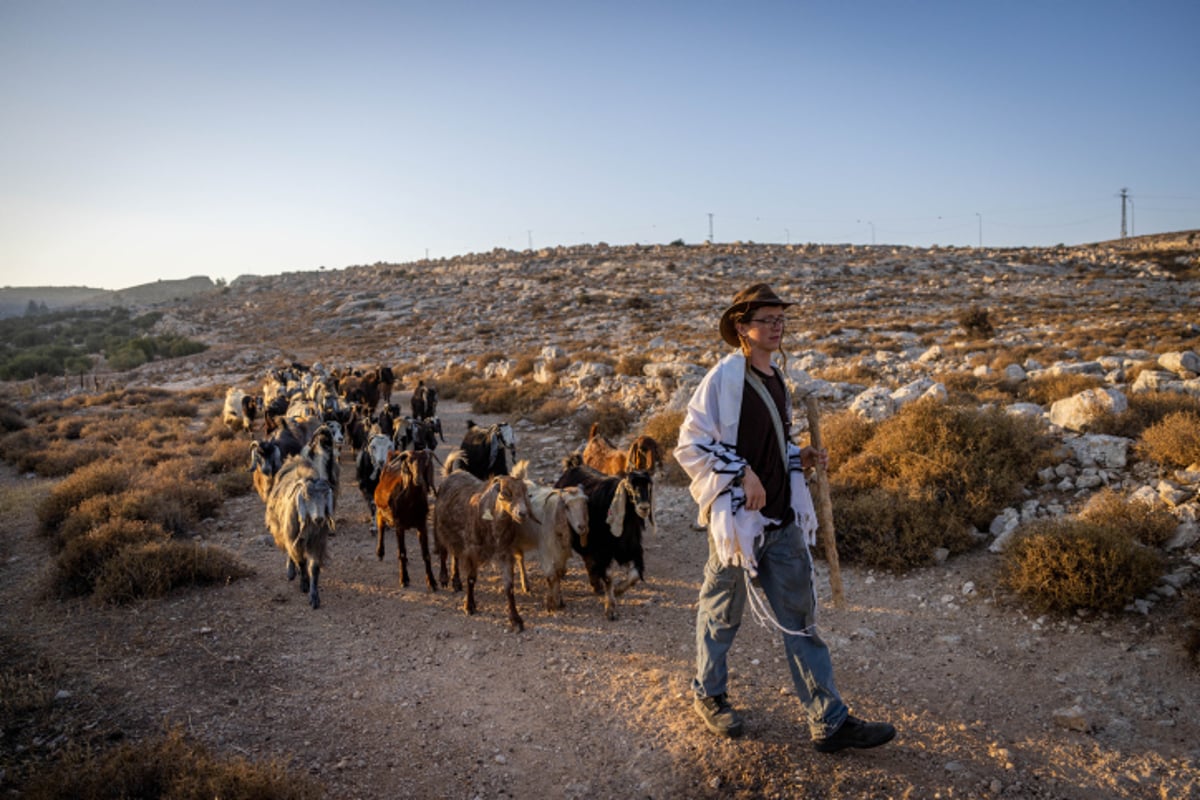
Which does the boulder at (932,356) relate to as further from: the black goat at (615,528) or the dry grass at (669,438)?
the black goat at (615,528)

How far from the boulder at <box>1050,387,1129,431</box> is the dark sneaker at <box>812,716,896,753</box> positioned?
6.29 m

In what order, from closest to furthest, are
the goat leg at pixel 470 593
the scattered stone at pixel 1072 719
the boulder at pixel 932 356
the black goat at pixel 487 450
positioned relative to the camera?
the scattered stone at pixel 1072 719
the goat leg at pixel 470 593
the black goat at pixel 487 450
the boulder at pixel 932 356

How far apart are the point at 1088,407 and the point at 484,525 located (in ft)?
25.1

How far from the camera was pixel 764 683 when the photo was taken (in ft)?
15.5

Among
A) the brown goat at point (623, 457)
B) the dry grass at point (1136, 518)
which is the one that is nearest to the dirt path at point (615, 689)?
the dry grass at point (1136, 518)

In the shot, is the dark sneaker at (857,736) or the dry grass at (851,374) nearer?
the dark sneaker at (857,736)

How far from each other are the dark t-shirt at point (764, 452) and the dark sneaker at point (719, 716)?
1.40 metres

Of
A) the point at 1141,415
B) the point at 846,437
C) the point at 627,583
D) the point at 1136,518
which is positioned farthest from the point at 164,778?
the point at 1141,415

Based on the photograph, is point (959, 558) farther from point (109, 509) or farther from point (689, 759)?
point (109, 509)

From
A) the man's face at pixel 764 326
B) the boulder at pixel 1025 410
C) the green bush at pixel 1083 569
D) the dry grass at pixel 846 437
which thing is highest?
the man's face at pixel 764 326

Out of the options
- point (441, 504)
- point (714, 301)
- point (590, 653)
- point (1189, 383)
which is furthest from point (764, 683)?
point (714, 301)

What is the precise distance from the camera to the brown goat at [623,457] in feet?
22.3

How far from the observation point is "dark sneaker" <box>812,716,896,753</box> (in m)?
3.65

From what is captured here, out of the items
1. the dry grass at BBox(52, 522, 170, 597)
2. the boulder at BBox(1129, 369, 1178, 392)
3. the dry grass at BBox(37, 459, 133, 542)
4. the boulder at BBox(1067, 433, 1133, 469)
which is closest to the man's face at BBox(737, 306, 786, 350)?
the boulder at BBox(1067, 433, 1133, 469)
